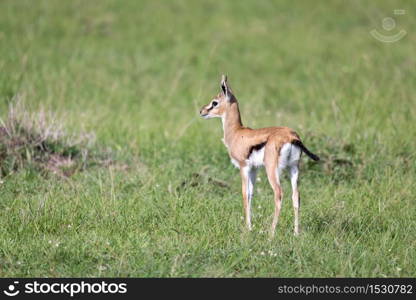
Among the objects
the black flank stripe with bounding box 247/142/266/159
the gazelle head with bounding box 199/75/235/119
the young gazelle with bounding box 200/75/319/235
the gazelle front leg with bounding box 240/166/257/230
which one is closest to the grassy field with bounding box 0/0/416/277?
the gazelle front leg with bounding box 240/166/257/230

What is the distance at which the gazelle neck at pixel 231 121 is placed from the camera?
252 inches

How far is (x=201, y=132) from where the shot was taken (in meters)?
9.11

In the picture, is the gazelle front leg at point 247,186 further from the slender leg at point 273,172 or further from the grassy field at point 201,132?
the slender leg at point 273,172

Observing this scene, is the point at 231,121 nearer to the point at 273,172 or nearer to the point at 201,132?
the point at 273,172

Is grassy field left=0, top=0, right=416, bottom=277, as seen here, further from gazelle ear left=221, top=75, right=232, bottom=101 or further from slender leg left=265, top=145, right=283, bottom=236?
gazelle ear left=221, top=75, right=232, bottom=101

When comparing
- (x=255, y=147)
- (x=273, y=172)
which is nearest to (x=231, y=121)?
(x=255, y=147)

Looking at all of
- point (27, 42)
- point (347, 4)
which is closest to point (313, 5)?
point (347, 4)

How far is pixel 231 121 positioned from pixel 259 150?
66 cm

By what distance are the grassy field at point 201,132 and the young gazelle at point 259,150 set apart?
31cm

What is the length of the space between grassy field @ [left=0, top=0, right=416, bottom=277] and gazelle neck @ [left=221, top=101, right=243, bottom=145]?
26.4 inches

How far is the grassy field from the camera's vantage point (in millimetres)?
5391

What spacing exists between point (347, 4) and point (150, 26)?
4369 millimetres

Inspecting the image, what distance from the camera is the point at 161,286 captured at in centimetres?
498

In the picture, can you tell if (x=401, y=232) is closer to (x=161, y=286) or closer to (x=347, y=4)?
(x=161, y=286)
